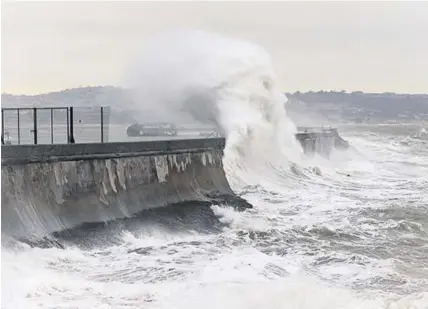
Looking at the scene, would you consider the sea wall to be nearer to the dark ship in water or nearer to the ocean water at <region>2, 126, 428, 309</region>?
the ocean water at <region>2, 126, 428, 309</region>

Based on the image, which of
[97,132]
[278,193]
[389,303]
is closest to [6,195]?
[389,303]

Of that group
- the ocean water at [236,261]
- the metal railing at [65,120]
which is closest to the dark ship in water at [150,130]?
the metal railing at [65,120]

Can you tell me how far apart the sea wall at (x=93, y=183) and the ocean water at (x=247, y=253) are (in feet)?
0.96

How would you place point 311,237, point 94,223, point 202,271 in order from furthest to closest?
point 311,237, point 94,223, point 202,271

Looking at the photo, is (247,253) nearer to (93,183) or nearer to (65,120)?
(93,183)

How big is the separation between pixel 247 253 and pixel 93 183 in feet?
8.35

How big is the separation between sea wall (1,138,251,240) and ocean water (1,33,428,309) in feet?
0.96

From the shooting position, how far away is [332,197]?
15547 millimetres

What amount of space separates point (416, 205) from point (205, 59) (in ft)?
24.9

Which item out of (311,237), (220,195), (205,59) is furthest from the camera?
(205,59)

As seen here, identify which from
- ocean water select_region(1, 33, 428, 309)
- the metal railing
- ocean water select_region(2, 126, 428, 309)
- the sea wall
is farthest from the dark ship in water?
the sea wall

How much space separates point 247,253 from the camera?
8500mm

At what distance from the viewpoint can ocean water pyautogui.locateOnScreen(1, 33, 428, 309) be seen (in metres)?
6.27

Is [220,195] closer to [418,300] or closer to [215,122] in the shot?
[215,122]
